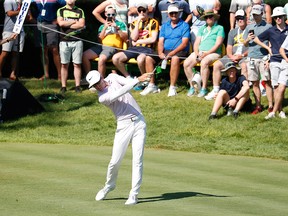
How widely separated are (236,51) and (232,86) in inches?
44.6

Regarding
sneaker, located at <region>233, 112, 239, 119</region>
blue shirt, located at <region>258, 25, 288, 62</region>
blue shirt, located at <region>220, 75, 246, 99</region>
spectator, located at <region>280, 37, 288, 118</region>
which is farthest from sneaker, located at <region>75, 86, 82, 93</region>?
spectator, located at <region>280, 37, 288, 118</region>

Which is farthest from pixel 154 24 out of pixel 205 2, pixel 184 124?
pixel 184 124

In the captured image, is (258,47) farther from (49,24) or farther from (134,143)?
(134,143)

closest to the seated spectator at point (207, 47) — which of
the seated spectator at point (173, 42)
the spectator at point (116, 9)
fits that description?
the seated spectator at point (173, 42)

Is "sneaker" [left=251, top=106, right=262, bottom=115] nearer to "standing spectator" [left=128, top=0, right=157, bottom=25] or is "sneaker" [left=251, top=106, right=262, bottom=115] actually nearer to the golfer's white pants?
"standing spectator" [left=128, top=0, right=157, bottom=25]

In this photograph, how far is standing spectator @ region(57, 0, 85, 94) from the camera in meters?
20.5

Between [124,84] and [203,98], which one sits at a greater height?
[124,84]

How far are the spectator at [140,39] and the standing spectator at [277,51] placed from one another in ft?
8.25

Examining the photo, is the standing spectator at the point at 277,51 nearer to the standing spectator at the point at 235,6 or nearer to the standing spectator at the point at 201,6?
the standing spectator at the point at 235,6

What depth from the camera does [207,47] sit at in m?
19.6

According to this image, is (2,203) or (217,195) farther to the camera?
(217,195)

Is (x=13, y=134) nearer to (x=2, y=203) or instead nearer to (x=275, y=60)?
(x=275, y=60)

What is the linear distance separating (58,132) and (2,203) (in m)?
7.05

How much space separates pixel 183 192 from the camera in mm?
12570
